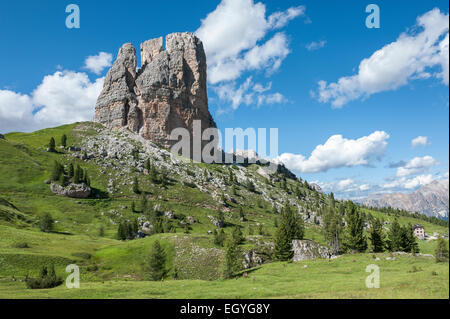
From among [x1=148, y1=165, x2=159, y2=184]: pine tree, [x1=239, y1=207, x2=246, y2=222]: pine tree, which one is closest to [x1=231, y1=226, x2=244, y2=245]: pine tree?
[x1=239, y1=207, x2=246, y2=222]: pine tree

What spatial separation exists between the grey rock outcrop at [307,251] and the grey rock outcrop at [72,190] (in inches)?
4289

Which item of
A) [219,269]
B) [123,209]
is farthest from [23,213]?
[219,269]

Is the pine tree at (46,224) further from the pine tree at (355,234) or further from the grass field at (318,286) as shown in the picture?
the pine tree at (355,234)

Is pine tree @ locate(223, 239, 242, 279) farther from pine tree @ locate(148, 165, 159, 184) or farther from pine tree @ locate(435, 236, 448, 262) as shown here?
pine tree @ locate(148, 165, 159, 184)

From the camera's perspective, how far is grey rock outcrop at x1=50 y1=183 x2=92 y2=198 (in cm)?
13162

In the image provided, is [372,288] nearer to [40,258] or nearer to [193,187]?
[40,258]

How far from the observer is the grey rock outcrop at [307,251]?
249 feet

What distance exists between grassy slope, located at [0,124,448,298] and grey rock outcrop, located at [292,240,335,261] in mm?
22070

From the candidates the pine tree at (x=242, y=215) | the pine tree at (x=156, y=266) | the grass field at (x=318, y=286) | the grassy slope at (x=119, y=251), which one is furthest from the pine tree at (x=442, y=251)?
the pine tree at (x=242, y=215)

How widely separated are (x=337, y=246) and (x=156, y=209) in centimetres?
8929

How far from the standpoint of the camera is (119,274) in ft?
214

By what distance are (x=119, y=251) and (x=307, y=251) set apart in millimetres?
54672

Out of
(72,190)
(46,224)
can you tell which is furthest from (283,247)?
(72,190)

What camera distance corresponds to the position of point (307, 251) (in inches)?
3039
